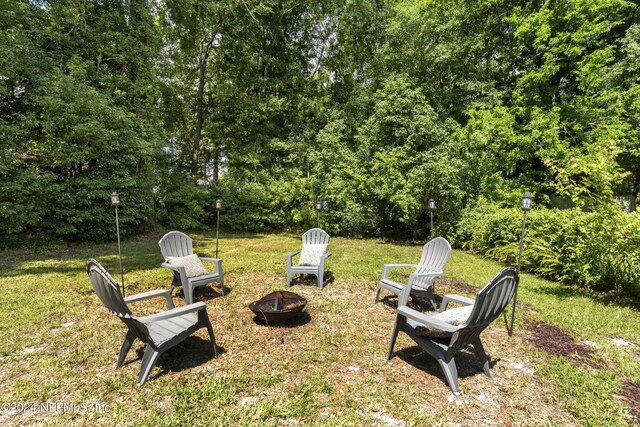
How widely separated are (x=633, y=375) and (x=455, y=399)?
6.05 ft

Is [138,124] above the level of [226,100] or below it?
below

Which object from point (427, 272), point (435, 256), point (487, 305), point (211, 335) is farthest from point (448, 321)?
point (211, 335)

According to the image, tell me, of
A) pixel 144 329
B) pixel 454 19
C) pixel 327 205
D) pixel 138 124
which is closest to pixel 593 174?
pixel 144 329

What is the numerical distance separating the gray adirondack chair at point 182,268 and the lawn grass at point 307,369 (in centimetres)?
34

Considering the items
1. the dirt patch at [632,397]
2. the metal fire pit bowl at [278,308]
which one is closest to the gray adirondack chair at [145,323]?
the metal fire pit bowl at [278,308]

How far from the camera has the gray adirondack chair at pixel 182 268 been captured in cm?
398

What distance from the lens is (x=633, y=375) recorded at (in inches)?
106

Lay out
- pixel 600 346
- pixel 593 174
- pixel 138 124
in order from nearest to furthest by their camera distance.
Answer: pixel 600 346
pixel 593 174
pixel 138 124

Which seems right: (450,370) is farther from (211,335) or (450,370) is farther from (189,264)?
(189,264)

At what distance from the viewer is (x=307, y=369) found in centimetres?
273

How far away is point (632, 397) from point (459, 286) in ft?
9.20

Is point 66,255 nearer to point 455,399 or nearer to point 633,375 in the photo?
point 455,399

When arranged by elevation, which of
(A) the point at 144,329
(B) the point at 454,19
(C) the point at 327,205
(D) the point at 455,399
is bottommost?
(D) the point at 455,399

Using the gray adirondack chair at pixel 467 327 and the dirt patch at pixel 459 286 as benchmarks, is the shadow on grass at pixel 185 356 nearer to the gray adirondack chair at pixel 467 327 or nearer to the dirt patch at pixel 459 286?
the gray adirondack chair at pixel 467 327
